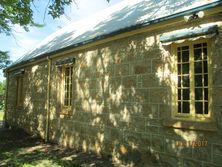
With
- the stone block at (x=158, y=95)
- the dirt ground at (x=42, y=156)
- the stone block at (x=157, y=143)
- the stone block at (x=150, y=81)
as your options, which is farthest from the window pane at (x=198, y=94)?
the dirt ground at (x=42, y=156)

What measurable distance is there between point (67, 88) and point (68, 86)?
11 cm

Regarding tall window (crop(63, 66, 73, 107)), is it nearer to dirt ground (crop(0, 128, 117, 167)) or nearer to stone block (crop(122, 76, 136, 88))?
dirt ground (crop(0, 128, 117, 167))

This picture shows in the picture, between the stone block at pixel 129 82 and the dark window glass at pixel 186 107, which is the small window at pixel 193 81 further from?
the stone block at pixel 129 82

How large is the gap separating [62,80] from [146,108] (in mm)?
4839

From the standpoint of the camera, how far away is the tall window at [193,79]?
6.02 meters

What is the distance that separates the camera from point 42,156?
338 inches

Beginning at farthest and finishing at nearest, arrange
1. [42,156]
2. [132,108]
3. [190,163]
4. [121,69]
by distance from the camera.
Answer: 1. [42,156]
2. [121,69]
3. [132,108]
4. [190,163]

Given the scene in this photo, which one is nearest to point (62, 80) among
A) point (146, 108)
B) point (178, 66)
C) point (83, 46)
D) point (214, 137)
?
point (83, 46)

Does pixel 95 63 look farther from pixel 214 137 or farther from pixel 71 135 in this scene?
pixel 214 137

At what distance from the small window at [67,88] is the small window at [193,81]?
5.01 m

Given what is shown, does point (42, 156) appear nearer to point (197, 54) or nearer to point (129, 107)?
point (129, 107)

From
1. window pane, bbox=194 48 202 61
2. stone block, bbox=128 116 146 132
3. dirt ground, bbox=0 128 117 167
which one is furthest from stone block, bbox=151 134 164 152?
window pane, bbox=194 48 202 61

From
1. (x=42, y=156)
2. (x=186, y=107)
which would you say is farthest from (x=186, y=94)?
(x=42, y=156)

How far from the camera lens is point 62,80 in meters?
10.9
